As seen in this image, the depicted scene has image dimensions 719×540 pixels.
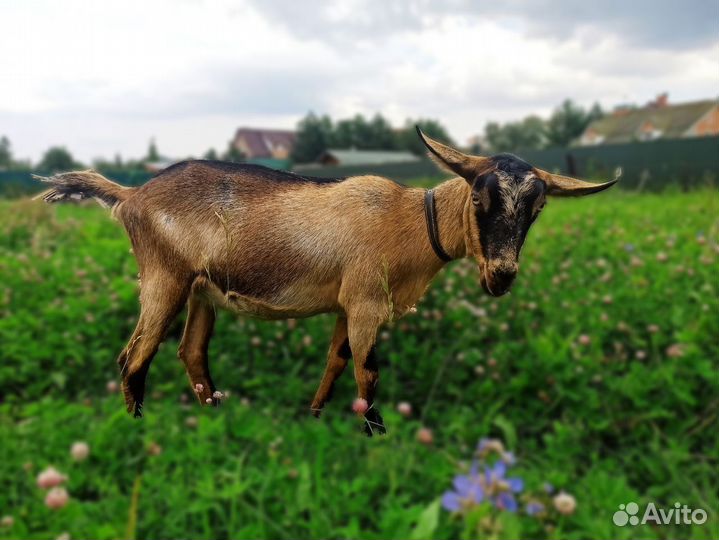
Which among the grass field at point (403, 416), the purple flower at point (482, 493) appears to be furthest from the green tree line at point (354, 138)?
the grass field at point (403, 416)

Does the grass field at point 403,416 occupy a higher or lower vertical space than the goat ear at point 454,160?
lower

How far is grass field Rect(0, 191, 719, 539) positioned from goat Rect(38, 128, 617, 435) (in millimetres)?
5302

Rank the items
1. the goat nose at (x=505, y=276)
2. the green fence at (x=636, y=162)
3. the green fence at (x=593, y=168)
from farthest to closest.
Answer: the green fence at (x=636, y=162) → the green fence at (x=593, y=168) → the goat nose at (x=505, y=276)

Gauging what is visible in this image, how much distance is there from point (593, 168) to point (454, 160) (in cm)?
96

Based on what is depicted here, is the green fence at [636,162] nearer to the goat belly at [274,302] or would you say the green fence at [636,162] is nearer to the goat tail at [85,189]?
the goat belly at [274,302]

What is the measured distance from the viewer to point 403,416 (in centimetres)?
848

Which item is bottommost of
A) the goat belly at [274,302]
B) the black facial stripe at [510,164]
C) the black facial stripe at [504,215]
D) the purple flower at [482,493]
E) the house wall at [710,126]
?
the purple flower at [482,493]

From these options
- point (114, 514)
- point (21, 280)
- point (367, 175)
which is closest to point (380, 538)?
point (114, 514)

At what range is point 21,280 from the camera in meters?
7.41

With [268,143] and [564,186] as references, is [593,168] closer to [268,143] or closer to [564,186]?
[268,143]

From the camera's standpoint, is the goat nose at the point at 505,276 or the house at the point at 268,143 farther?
the house at the point at 268,143

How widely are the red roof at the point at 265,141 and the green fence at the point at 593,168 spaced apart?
0.26 ft

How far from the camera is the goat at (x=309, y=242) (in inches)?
19.6

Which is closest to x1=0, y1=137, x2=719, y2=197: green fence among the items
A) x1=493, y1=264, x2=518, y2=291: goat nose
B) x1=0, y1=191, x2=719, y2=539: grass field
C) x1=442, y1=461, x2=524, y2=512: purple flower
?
x1=493, y1=264, x2=518, y2=291: goat nose
